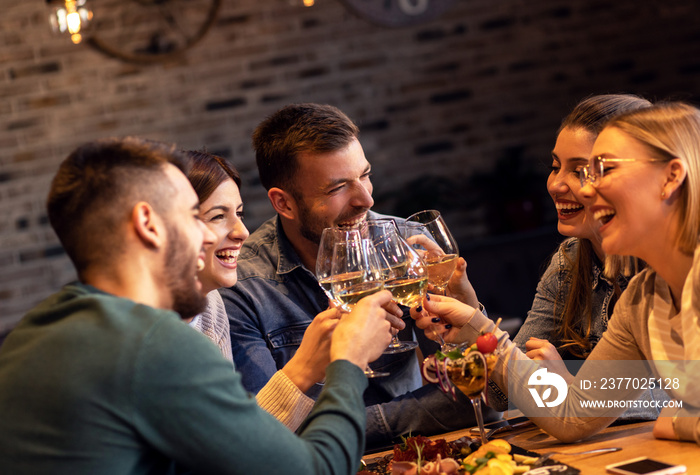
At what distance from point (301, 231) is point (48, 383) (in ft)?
4.16

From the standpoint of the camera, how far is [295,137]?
89.0 inches

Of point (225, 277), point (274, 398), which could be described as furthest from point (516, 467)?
point (225, 277)

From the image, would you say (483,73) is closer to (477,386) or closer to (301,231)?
(301,231)

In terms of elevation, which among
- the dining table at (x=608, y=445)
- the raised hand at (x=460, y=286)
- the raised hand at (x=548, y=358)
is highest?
the raised hand at (x=460, y=286)

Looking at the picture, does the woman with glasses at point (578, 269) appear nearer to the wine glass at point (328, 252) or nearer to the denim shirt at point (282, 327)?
the denim shirt at point (282, 327)

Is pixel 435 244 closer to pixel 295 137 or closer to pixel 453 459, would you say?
pixel 453 459

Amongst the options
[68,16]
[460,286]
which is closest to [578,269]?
[460,286]

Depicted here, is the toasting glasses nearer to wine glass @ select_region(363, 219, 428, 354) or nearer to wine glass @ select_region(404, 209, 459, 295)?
wine glass @ select_region(363, 219, 428, 354)

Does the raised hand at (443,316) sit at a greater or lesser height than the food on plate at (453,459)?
greater

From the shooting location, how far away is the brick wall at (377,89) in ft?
14.0

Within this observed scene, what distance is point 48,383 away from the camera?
41.8 inches

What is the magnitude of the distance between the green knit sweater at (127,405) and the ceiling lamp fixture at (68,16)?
302cm

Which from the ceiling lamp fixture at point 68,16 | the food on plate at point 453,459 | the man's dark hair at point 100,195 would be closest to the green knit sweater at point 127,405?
the man's dark hair at point 100,195

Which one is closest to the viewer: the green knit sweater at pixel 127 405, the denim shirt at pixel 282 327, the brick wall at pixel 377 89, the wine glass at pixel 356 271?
the green knit sweater at pixel 127 405
